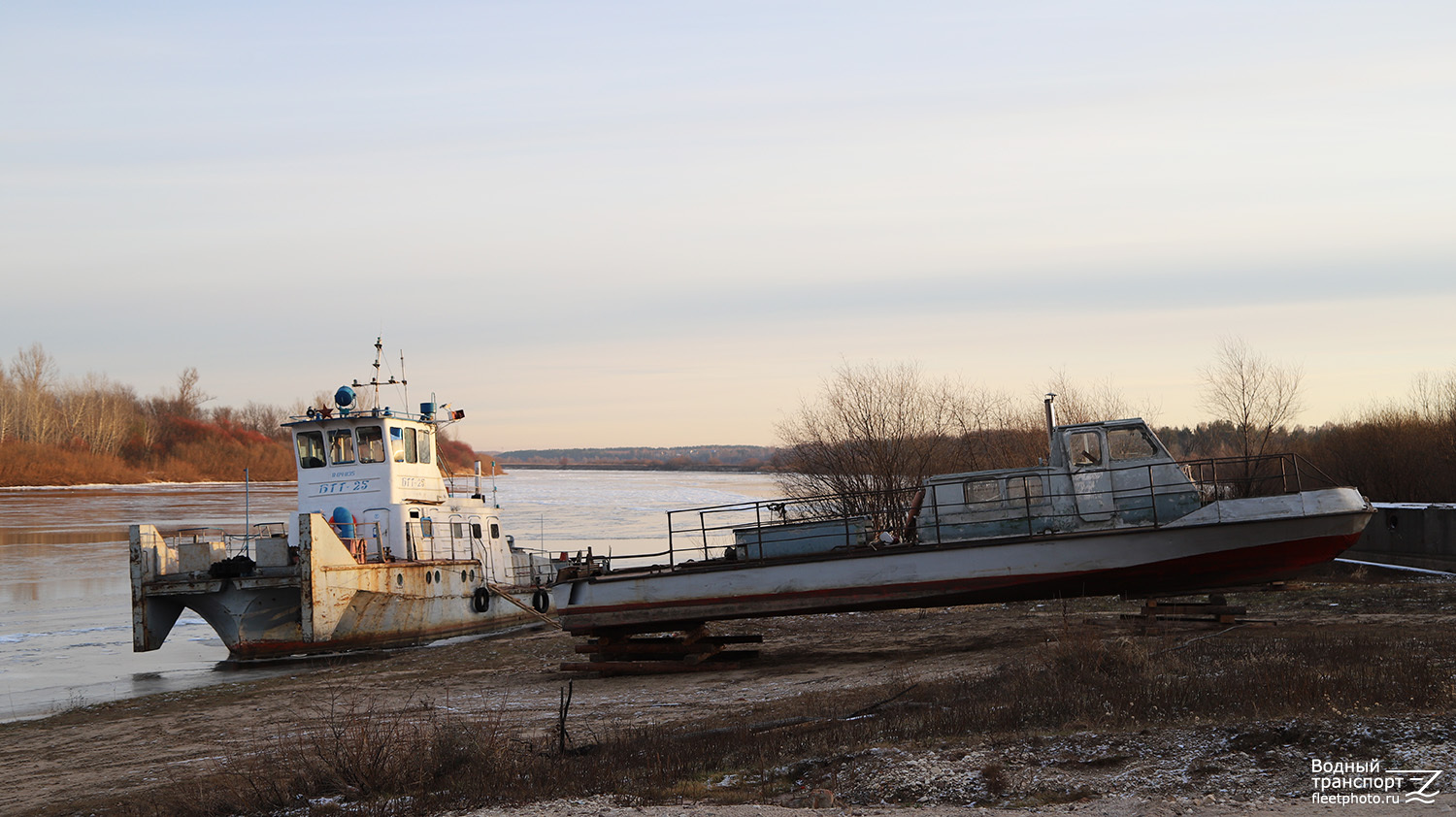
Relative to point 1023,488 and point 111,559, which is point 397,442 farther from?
point 111,559

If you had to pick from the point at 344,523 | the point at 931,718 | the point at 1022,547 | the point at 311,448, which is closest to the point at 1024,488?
the point at 1022,547

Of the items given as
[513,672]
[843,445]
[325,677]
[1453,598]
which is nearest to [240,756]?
[513,672]

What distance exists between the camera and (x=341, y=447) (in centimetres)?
2438

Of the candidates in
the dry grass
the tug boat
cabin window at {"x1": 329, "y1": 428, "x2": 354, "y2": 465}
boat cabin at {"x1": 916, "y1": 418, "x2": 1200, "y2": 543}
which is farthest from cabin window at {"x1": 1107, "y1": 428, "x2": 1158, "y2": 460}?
cabin window at {"x1": 329, "y1": 428, "x2": 354, "y2": 465}

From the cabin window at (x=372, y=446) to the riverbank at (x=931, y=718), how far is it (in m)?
6.67

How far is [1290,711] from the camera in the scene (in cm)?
833

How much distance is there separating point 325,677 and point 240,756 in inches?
305

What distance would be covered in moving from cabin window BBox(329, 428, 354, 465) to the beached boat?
9937mm

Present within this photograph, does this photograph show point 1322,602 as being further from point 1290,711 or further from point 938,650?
point 1290,711

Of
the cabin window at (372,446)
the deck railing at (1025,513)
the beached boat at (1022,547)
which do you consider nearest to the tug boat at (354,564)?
the cabin window at (372,446)

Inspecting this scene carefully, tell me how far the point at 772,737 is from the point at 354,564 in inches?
589

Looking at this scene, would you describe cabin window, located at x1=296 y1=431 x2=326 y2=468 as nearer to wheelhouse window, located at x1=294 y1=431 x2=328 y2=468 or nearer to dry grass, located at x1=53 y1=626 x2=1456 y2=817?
wheelhouse window, located at x1=294 y1=431 x2=328 y2=468

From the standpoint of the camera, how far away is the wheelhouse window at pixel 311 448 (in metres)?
24.5

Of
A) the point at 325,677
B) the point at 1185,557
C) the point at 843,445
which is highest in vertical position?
the point at 843,445
